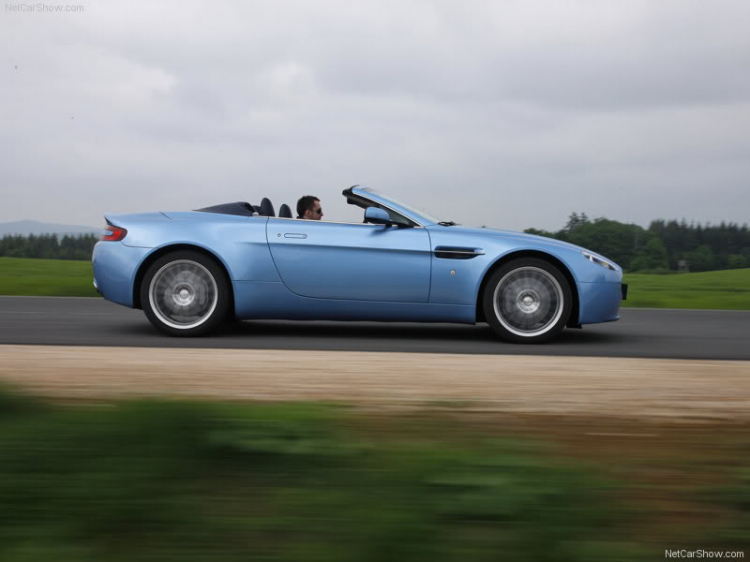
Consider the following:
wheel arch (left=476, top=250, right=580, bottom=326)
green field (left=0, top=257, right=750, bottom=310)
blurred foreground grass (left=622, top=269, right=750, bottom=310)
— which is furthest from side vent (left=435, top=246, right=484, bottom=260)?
green field (left=0, top=257, right=750, bottom=310)

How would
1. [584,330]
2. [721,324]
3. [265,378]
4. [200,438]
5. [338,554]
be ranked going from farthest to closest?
[721,324]
[584,330]
[265,378]
[200,438]
[338,554]

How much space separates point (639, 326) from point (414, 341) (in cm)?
277

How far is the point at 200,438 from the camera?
304 centimetres

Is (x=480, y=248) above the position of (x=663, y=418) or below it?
above

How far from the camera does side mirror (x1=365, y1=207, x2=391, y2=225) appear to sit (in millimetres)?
6941

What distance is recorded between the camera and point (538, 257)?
7012mm

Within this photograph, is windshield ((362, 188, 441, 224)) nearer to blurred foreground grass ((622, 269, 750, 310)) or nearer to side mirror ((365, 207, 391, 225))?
side mirror ((365, 207, 391, 225))

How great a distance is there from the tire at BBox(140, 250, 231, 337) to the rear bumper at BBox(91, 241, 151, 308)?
12 centimetres

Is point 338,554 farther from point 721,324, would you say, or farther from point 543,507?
point 721,324

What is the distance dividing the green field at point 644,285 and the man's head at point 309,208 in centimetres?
673

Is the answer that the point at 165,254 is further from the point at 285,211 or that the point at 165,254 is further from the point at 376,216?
the point at 376,216

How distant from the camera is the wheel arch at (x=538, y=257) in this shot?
6.96 metres

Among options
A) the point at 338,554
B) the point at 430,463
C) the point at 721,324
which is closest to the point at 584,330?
the point at 721,324

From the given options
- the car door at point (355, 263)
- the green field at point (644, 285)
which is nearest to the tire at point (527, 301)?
the car door at point (355, 263)
